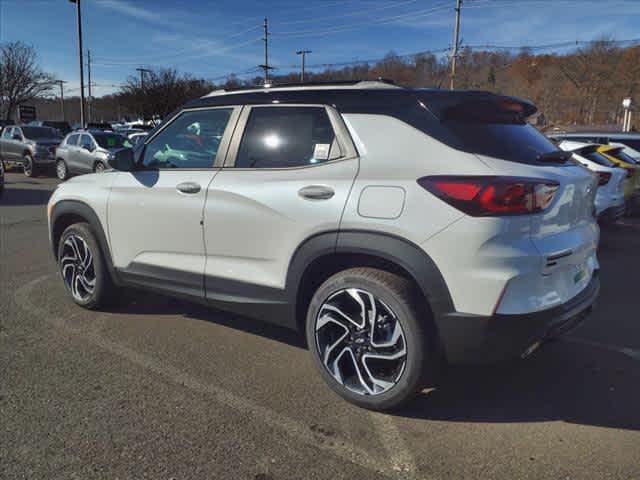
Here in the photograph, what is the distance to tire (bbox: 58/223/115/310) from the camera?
4.41 metres

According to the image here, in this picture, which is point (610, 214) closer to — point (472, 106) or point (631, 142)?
point (631, 142)

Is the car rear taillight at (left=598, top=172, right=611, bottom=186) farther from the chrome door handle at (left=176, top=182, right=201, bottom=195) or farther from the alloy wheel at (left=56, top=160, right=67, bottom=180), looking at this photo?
the alloy wheel at (left=56, top=160, right=67, bottom=180)

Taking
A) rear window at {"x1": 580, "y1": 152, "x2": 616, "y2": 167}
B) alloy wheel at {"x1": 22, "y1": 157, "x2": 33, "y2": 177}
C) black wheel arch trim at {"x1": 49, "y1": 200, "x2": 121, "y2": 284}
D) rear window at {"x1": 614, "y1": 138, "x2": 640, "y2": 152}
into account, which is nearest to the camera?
black wheel arch trim at {"x1": 49, "y1": 200, "x2": 121, "y2": 284}

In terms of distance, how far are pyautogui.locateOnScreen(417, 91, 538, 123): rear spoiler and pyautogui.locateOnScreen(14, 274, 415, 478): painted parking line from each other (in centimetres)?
172

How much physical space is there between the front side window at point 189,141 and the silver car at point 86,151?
1318cm

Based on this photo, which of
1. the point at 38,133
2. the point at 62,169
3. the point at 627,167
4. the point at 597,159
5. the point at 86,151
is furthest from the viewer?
the point at 38,133

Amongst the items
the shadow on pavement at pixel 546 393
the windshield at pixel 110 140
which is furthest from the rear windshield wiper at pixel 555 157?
the windshield at pixel 110 140

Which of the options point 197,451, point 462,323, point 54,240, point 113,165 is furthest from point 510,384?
point 54,240

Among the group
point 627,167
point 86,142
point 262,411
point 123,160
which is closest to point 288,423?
point 262,411

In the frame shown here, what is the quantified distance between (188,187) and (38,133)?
1897 cm

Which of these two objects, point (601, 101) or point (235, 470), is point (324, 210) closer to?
point (235, 470)

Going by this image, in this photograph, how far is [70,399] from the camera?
3.09 metres

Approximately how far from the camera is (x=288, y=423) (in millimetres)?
2883

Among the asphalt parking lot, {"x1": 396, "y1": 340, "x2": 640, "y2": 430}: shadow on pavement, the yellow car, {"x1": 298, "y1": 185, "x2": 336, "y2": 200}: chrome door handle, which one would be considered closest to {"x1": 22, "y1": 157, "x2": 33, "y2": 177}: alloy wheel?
the asphalt parking lot
